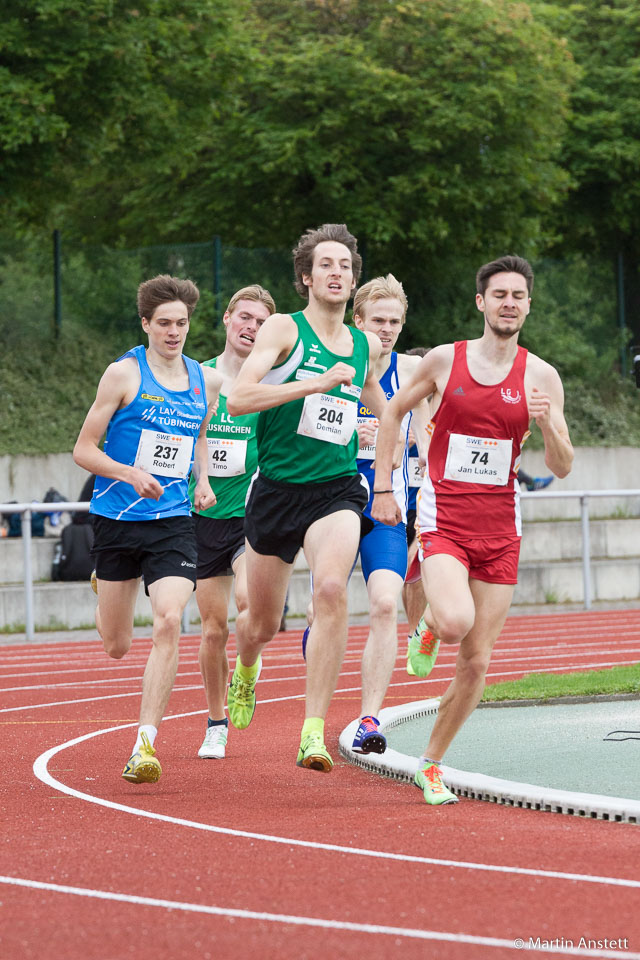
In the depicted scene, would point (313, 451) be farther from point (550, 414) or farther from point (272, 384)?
point (550, 414)

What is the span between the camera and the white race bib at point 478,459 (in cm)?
682

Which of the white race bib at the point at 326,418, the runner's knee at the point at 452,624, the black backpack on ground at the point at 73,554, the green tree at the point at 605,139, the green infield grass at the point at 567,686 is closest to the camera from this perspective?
the runner's knee at the point at 452,624

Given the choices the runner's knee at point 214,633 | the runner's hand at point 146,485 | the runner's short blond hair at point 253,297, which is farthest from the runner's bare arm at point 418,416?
the runner's hand at point 146,485

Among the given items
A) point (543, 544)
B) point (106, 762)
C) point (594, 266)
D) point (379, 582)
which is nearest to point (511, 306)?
point (379, 582)

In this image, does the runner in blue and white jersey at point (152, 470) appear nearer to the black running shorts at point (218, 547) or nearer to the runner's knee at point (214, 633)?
the runner's knee at point (214, 633)

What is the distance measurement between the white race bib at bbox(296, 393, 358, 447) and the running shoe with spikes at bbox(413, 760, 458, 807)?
1.49 m

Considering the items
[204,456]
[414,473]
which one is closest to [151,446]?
[204,456]

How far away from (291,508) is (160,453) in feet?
2.46

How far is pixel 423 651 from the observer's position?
9.93 metres

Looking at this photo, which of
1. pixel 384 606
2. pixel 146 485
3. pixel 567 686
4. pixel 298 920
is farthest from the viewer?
pixel 567 686

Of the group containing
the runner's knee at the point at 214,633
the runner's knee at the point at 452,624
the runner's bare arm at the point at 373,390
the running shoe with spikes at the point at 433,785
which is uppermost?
the runner's bare arm at the point at 373,390

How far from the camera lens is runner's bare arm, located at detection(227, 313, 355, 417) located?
689 centimetres

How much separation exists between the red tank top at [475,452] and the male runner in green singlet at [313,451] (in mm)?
474

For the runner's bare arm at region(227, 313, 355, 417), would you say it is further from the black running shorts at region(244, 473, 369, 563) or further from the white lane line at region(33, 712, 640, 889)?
the white lane line at region(33, 712, 640, 889)
